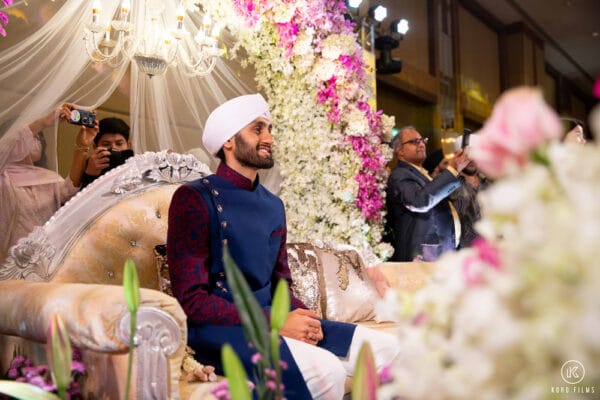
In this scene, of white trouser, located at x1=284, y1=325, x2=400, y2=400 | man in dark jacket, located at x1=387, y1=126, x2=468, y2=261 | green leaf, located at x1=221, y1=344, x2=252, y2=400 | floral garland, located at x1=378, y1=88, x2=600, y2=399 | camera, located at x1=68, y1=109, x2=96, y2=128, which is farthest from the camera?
man in dark jacket, located at x1=387, y1=126, x2=468, y2=261

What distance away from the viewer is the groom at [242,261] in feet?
5.84

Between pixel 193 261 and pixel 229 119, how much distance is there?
621 millimetres

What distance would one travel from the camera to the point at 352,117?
154 inches

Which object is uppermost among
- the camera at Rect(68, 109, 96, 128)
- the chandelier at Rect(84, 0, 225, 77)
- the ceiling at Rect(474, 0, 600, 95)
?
the ceiling at Rect(474, 0, 600, 95)

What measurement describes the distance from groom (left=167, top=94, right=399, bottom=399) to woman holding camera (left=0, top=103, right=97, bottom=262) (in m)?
0.70

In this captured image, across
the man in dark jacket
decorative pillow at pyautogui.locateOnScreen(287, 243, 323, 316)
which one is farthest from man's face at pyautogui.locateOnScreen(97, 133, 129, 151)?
the man in dark jacket

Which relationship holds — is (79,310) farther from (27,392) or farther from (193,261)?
(27,392)

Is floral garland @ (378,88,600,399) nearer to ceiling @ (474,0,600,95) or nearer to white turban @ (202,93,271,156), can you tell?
white turban @ (202,93,271,156)

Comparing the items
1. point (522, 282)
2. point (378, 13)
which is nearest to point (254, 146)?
point (522, 282)

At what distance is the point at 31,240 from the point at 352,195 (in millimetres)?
2171

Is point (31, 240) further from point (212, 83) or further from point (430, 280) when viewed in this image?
point (430, 280)

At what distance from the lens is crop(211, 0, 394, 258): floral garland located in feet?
12.6

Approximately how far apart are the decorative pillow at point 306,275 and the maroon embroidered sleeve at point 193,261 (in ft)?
3.06

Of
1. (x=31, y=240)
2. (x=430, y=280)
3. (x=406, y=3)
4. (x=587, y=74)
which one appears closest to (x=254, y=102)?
(x=31, y=240)
